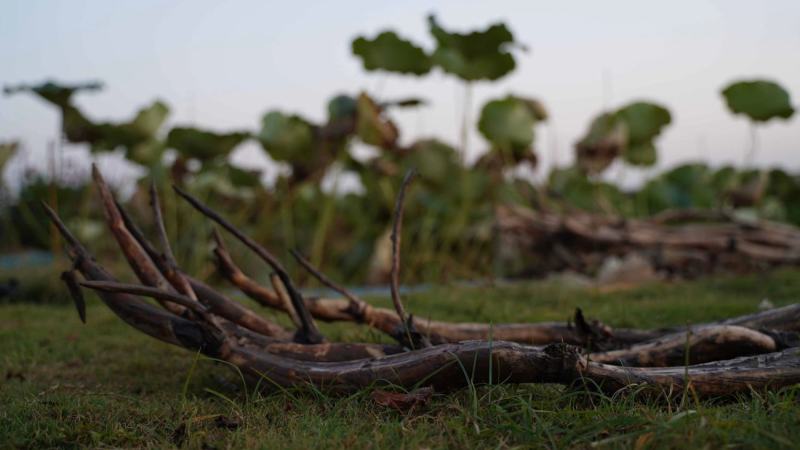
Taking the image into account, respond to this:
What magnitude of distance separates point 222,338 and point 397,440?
64 centimetres

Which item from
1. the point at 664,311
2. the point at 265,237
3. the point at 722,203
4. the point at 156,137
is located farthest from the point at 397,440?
the point at 722,203

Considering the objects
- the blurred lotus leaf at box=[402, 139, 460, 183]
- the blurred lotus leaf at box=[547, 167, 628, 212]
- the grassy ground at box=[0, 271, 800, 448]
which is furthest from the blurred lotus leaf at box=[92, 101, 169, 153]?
the blurred lotus leaf at box=[547, 167, 628, 212]

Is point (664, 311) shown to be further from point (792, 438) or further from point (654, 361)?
point (792, 438)

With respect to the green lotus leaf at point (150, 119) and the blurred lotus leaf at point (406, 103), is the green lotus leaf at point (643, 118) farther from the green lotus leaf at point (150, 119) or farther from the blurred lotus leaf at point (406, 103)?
the green lotus leaf at point (150, 119)

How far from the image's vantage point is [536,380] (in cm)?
180

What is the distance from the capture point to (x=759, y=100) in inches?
238

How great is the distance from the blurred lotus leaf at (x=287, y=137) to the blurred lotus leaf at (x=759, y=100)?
3.30 m

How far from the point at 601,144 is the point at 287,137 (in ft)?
8.13

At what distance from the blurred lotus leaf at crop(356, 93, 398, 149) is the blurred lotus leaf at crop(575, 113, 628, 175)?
1.68 m

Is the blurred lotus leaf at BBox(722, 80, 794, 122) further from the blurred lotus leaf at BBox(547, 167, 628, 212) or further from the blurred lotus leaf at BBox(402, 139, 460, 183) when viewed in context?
the blurred lotus leaf at BBox(402, 139, 460, 183)

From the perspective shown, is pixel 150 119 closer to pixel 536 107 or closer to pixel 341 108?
pixel 341 108

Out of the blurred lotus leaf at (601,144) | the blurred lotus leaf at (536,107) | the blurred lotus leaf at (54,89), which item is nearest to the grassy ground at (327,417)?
the blurred lotus leaf at (54,89)

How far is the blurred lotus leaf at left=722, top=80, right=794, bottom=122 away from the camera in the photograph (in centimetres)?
599

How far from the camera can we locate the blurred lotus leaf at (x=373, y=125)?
5246 millimetres
